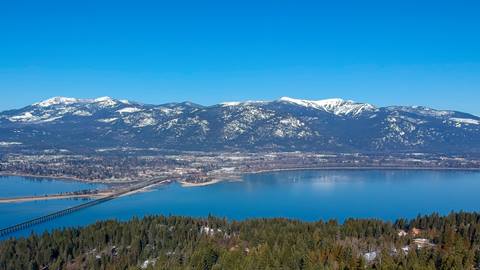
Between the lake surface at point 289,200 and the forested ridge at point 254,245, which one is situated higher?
the forested ridge at point 254,245

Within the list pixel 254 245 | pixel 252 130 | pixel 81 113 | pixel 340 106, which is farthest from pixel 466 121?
pixel 254 245

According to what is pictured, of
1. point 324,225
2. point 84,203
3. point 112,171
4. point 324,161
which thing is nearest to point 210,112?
point 324,161

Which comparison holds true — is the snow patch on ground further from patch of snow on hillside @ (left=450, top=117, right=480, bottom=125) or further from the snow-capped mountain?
patch of snow on hillside @ (left=450, top=117, right=480, bottom=125)

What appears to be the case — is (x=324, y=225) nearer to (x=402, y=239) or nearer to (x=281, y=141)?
(x=402, y=239)

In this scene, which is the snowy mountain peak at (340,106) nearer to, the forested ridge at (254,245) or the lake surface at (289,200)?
the lake surface at (289,200)

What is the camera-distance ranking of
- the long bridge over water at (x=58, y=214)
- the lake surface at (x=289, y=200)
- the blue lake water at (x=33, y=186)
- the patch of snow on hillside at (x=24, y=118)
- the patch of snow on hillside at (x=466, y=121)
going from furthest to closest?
1. the patch of snow on hillside at (x=24, y=118)
2. the patch of snow on hillside at (x=466, y=121)
3. the blue lake water at (x=33, y=186)
4. the lake surface at (x=289, y=200)
5. the long bridge over water at (x=58, y=214)

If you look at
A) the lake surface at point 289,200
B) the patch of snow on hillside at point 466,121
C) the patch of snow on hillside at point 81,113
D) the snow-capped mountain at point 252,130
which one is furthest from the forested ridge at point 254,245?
the patch of snow on hillside at point 81,113

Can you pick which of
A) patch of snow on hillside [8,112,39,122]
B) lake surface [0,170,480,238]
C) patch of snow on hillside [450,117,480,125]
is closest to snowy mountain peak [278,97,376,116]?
patch of snow on hillside [450,117,480,125]
